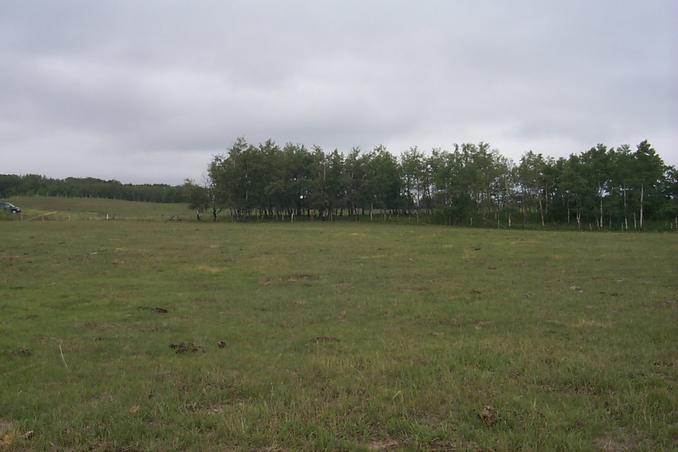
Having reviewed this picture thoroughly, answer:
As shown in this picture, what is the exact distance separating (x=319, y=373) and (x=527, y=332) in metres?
6.24

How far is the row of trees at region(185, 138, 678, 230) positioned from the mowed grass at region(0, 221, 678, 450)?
244 feet

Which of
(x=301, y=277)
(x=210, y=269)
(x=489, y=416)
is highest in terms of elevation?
(x=489, y=416)

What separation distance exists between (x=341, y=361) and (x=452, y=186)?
310 ft

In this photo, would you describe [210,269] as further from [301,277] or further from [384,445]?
[384,445]

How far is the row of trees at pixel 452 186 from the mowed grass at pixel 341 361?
244ft

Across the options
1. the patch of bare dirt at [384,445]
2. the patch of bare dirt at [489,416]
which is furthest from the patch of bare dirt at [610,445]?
the patch of bare dirt at [384,445]

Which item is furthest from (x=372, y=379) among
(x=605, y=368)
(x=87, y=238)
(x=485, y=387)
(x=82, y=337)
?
(x=87, y=238)

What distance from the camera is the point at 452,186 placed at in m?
101

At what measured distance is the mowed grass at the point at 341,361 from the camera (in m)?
6.48

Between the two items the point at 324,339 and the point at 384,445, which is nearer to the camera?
the point at 384,445

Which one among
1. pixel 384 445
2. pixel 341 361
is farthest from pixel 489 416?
pixel 341 361

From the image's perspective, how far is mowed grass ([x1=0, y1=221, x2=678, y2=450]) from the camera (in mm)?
6484

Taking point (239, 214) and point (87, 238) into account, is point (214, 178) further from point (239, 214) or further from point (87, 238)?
point (87, 238)

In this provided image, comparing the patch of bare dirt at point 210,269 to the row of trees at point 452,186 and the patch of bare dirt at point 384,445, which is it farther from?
the row of trees at point 452,186
